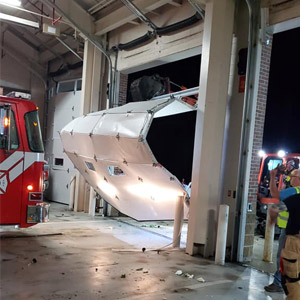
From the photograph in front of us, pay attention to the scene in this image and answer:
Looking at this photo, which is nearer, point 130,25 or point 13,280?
point 13,280

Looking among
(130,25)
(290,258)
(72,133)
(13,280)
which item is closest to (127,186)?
(72,133)

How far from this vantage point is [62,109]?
13.3m

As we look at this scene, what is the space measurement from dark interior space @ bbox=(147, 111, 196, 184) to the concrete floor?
203 centimetres

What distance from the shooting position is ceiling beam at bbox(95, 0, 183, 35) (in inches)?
334

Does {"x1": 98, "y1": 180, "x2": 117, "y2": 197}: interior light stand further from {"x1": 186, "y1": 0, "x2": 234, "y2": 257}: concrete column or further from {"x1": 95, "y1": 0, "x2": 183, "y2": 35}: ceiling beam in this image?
{"x1": 95, "y1": 0, "x2": 183, "y2": 35}: ceiling beam

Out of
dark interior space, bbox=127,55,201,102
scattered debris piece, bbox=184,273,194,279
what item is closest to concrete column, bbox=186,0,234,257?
scattered debris piece, bbox=184,273,194,279

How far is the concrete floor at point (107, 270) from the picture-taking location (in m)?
4.73

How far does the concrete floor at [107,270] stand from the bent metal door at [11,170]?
64 cm

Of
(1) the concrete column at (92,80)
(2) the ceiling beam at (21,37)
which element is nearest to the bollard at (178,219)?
(1) the concrete column at (92,80)

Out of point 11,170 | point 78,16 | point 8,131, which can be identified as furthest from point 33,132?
point 78,16

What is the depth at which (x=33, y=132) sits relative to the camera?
691 cm

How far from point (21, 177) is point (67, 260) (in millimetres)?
1830

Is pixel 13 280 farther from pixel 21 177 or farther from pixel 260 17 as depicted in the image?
pixel 260 17

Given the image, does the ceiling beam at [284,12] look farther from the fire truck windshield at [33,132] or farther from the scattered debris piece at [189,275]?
the fire truck windshield at [33,132]
